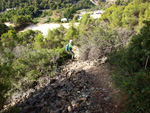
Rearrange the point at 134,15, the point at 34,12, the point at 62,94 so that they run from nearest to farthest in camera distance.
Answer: the point at 62,94 → the point at 134,15 → the point at 34,12

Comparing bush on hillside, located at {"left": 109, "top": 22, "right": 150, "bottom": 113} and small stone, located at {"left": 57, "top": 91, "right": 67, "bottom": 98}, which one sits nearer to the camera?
bush on hillside, located at {"left": 109, "top": 22, "right": 150, "bottom": 113}

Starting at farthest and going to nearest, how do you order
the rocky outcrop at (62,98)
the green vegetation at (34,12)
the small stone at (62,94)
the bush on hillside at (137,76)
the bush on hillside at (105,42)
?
1. the green vegetation at (34,12)
2. the bush on hillside at (105,42)
3. the small stone at (62,94)
4. the rocky outcrop at (62,98)
5. the bush on hillside at (137,76)

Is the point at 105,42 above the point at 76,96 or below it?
above

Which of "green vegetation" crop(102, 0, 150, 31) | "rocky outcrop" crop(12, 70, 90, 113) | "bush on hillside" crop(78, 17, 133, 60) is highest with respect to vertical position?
"green vegetation" crop(102, 0, 150, 31)

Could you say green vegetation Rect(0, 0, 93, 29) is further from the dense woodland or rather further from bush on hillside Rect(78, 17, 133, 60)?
bush on hillside Rect(78, 17, 133, 60)

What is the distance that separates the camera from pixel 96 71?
496cm

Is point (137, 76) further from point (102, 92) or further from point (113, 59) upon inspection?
point (113, 59)

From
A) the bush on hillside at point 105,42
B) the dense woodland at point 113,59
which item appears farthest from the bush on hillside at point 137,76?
the bush on hillside at point 105,42

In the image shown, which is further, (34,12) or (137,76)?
(34,12)

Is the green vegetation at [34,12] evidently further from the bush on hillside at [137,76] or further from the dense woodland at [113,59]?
the bush on hillside at [137,76]

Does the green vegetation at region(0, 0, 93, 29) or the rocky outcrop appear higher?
the green vegetation at region(0, 0, 93, 29)

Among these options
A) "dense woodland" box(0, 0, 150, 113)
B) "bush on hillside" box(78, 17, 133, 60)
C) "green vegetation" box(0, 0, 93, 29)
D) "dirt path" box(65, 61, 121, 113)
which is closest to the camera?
"dense woodland" box(0, 0, 150, 113)

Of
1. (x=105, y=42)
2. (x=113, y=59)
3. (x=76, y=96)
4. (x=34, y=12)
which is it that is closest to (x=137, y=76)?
(x=76, y=96)

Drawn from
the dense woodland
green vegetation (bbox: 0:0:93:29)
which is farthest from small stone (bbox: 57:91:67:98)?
green vegetation (bbox: 0:0:93:29)
